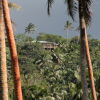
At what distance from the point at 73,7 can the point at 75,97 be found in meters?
41.5

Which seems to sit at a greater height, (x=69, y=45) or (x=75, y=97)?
(x=69, y=45)

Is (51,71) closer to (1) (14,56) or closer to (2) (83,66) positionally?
(2) (83,66)

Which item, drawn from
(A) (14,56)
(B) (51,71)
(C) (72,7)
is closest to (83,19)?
(C) (72,7)

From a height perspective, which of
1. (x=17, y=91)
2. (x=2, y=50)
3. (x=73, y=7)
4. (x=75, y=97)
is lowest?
(x=75, y=97)

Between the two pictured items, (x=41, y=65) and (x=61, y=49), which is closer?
(x=41, y=65)

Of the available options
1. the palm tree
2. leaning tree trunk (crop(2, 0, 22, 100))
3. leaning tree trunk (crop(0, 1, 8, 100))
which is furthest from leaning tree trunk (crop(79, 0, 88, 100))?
leaning tree trunk (crop(0, 1, 8, 100))

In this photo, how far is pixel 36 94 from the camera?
2621 inches

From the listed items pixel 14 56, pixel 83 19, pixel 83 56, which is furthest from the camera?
pixel 83 19

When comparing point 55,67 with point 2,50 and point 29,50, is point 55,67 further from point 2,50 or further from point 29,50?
point 2,50

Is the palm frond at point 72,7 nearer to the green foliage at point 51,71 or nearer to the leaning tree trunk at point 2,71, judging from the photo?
the leaning tree trunk at point 2,71

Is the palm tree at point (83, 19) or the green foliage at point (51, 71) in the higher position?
the palm tree at point (83, 19)

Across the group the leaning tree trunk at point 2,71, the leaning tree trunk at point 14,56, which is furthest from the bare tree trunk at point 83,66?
the leaning tree trunk at point 2,71

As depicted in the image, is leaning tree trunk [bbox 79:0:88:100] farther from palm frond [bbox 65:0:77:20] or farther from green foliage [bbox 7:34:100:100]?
green foliage [bbox 7:34:100:100]

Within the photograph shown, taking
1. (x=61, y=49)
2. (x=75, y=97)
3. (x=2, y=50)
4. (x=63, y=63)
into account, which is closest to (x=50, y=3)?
(x=2, y=50)
